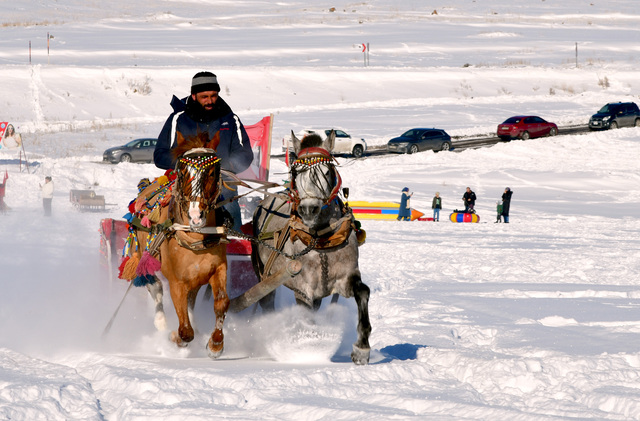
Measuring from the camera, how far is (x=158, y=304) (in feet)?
30.2

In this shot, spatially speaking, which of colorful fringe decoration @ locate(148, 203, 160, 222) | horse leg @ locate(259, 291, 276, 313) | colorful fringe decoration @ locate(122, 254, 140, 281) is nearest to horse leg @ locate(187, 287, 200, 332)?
colorful fringe decoration @ locate(122, 254, 140, 281)

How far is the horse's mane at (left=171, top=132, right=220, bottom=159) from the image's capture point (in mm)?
8047

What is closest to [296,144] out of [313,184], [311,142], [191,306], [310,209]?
[311,142]

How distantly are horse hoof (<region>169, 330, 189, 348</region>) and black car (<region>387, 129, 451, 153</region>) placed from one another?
34.2 m

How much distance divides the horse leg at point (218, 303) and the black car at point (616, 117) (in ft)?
142

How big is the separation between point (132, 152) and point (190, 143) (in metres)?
30.6

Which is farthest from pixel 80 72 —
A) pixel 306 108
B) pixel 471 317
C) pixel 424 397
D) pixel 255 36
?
pixel 424 397

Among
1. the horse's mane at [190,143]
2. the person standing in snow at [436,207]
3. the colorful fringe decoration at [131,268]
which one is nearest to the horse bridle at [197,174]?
the horse's mane at [190,143]

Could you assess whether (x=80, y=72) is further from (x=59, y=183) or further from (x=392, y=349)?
(x=392, y=349)

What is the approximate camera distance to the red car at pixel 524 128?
45094 millimetres

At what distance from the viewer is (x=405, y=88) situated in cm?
6059

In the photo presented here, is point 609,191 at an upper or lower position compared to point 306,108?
lower

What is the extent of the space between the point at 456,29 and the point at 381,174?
53.9 metres

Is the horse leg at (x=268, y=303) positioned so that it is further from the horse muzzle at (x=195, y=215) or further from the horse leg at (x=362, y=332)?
the horse muzzle at (x=195, y=215)
